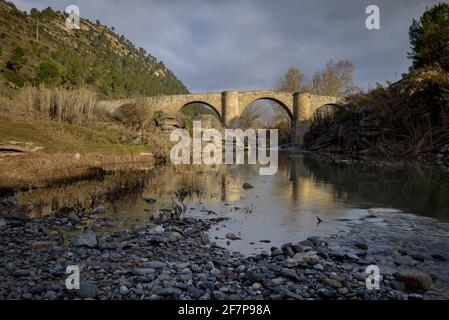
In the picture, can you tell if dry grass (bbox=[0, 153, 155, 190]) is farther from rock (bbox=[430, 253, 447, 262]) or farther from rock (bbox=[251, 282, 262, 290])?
rock (bbox=[430, 253, 447, 262])

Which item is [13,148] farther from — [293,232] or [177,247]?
[293,232]

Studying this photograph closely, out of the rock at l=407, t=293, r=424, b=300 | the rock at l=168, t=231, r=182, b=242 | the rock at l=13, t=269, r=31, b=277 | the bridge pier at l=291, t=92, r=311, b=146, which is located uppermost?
the bridge pier at l=291, t=92, r=311, b=146

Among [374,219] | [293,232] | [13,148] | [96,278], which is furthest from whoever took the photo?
[13,148]

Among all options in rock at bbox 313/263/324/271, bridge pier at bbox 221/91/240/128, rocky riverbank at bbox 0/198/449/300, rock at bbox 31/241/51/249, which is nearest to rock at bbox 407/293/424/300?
rocky riverbank at bbox 0/198/449/300

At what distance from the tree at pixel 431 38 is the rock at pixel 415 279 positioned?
18672 mm

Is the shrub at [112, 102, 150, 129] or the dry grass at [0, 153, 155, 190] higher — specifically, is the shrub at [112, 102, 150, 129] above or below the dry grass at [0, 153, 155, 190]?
above

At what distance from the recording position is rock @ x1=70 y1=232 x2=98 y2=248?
356cm

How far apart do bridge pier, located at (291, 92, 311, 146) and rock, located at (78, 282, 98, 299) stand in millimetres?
36296

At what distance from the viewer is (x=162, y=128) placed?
20.5 meters

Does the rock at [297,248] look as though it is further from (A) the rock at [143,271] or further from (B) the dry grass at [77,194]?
(B) the dry grass at [77,194]

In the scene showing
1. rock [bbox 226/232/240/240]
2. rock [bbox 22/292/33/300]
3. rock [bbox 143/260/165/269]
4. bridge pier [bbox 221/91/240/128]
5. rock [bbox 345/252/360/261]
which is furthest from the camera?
bridge pier [bbox 221/91/240/128]

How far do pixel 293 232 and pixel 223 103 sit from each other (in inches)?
1394

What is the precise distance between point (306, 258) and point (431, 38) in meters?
20.6

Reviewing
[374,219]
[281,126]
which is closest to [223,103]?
[281,126]
